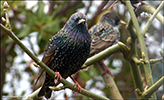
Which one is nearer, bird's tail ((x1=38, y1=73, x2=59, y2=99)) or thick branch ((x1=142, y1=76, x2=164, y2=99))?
thick branch ((x1=142, y1=76, x2=164, y2=99))

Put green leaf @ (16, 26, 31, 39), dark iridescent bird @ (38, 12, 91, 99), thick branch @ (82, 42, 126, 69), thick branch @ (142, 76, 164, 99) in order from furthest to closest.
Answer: green leaf @ (16, 26, 31, 39), dark iridescent bird @ (38, 12, 91, 99), thick branch @ (82, 42, 126, 69), thick branch @ (142, 76, 164, 99)

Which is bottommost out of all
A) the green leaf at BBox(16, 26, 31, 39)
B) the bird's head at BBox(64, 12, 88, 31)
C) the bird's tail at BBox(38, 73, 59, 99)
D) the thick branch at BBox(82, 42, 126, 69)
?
the bird's tail at BBox(38, 73, 59, 99)

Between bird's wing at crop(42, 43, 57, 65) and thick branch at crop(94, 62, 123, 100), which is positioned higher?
bird's wing at crop(42, 43, 57, 65)

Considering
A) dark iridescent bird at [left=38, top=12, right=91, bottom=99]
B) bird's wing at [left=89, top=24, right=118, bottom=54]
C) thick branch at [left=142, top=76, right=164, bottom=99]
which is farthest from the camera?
bird's wing at [left=89, top=24, right=118, bottom=54]

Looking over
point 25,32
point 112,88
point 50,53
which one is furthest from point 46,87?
point 25,32

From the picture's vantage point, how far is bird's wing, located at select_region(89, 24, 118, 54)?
379cm

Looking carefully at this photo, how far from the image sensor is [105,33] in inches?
163

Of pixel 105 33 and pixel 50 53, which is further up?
pixel 50 53

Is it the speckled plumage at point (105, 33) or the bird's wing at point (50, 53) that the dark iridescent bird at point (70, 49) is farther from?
the speckled plumage at point (105, 33)

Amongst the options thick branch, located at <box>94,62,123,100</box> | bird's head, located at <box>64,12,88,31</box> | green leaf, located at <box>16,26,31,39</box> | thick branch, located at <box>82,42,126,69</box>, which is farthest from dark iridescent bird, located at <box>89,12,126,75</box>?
thick branch, located at <box>82,42,126,69</box>

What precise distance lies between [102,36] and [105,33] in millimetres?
146

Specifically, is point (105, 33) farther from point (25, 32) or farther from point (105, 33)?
point (25, 32)

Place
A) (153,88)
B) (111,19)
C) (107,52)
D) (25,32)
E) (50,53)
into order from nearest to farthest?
(153,88)
(107,52)
(50,53)
(25,32)
(111,19)

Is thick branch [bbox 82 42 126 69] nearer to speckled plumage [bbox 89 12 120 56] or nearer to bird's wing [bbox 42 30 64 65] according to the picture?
bird's wing [bbox 42 30 64 65]
